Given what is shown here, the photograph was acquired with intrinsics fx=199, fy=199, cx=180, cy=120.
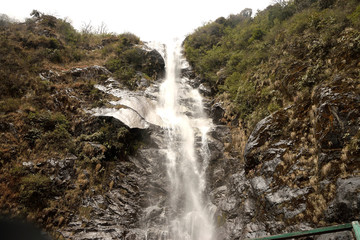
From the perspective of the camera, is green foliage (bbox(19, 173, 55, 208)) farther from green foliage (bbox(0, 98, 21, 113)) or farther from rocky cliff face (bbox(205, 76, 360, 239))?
rocky cliff face (bbox(205, 76, 360, 239))

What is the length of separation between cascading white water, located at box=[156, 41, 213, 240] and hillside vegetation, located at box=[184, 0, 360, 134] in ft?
9.27

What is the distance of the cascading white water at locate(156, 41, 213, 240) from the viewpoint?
10.1 meters

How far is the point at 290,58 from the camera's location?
1116 centimetres

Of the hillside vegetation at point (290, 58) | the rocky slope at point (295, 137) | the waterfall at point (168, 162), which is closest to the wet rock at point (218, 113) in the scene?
the rocky slope at point (295, 137)

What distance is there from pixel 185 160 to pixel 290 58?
8.83 metres

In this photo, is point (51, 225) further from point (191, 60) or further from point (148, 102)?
point (191, 60)

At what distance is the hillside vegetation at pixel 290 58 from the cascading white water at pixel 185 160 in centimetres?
283

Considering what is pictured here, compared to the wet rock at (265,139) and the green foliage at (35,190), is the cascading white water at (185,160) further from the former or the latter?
the green foliage at (35,190)

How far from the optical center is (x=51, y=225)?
9328mm

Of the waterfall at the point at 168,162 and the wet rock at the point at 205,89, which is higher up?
the wet rock at the point at 205,89

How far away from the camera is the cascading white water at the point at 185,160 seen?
1010 centimetres

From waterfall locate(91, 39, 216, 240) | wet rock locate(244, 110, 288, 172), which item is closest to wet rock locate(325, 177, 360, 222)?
wet rock locate(244, 110, 288, 172)

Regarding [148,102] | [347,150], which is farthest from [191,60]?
[347,150]

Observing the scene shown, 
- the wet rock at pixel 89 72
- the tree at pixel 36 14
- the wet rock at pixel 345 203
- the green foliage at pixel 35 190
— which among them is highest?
the tree at pixel 36 14
